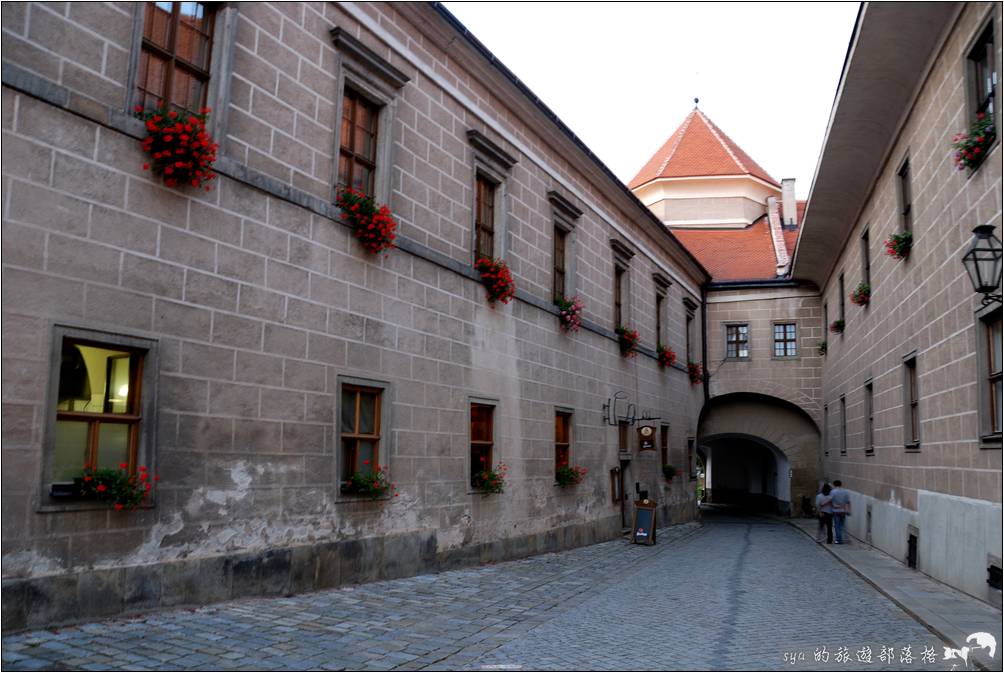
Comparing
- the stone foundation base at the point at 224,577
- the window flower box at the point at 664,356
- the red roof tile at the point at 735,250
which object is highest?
the red roof tile at the point at 735,250

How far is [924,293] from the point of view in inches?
523

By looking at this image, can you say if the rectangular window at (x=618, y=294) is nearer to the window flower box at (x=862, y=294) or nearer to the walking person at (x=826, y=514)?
the window flower box at (x=862, y=294)

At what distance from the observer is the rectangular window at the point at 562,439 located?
1745 centimetres

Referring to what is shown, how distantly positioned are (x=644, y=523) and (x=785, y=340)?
12.4 meters

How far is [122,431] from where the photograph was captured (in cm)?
832

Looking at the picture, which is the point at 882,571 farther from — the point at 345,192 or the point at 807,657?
the point at 345,192

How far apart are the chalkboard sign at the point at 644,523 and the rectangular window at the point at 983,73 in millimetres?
10410

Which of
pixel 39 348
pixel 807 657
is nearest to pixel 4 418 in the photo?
pixel 39 348

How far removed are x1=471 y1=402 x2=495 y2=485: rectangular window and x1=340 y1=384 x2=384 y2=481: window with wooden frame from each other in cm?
257

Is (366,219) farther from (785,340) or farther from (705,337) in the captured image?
(785,340)

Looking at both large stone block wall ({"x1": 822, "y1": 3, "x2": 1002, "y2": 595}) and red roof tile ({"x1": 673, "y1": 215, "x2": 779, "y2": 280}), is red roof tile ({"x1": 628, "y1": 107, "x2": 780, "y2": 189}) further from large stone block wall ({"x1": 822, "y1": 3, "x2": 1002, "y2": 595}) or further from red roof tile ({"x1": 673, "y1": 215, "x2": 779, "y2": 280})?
large stone block wall ({"x1": 822, "y1": 3, "x2": 1002, "y2": 595})

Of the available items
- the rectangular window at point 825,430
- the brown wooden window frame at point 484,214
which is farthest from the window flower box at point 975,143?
the rectangular window at point 825,430

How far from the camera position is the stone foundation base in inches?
288

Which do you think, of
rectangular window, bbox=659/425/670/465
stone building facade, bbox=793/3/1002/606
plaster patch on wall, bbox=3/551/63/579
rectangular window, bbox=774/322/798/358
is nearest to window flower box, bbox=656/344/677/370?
rectangular window, bbox=659/425/670/465
